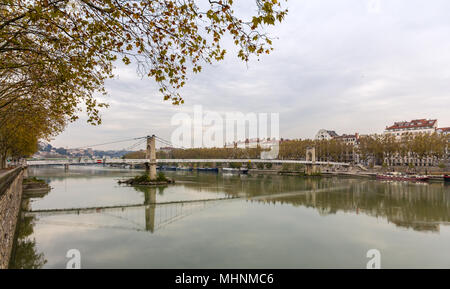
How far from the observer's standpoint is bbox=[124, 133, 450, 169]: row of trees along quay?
4678 cm

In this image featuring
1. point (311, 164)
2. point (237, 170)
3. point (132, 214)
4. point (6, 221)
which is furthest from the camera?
point (237, 170)

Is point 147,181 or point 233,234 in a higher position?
point 233,234

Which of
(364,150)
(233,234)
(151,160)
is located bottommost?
(233,234)

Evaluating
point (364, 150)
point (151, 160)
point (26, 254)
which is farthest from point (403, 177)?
point (26, 254)

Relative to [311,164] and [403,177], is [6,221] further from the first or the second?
[311,164]

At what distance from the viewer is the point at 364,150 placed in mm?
57250

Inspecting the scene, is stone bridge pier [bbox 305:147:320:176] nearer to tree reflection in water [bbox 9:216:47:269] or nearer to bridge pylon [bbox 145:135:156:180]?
bridge pylon [bbox 145:135:156:180]

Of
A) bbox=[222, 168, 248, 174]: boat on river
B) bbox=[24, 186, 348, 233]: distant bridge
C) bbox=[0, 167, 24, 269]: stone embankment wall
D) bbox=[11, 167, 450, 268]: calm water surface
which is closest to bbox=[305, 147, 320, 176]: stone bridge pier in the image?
bbox=[222, 168, 248, 174]: boat on river

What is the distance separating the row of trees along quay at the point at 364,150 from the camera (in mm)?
46781

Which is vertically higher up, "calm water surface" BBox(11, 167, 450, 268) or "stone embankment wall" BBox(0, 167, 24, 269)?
"stone embankment wall" BBox(0, 167, 24, 269)

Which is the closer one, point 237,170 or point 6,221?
point 6,221

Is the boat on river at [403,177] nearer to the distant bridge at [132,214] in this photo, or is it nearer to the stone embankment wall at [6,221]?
the distant bridge at [132,214]

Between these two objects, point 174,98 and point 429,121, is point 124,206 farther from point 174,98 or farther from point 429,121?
point 429,121

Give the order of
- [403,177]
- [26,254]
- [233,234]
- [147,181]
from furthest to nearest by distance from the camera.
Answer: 1. [403,177]
2. [147,181]
3. [233,234]
4. [26,254]
